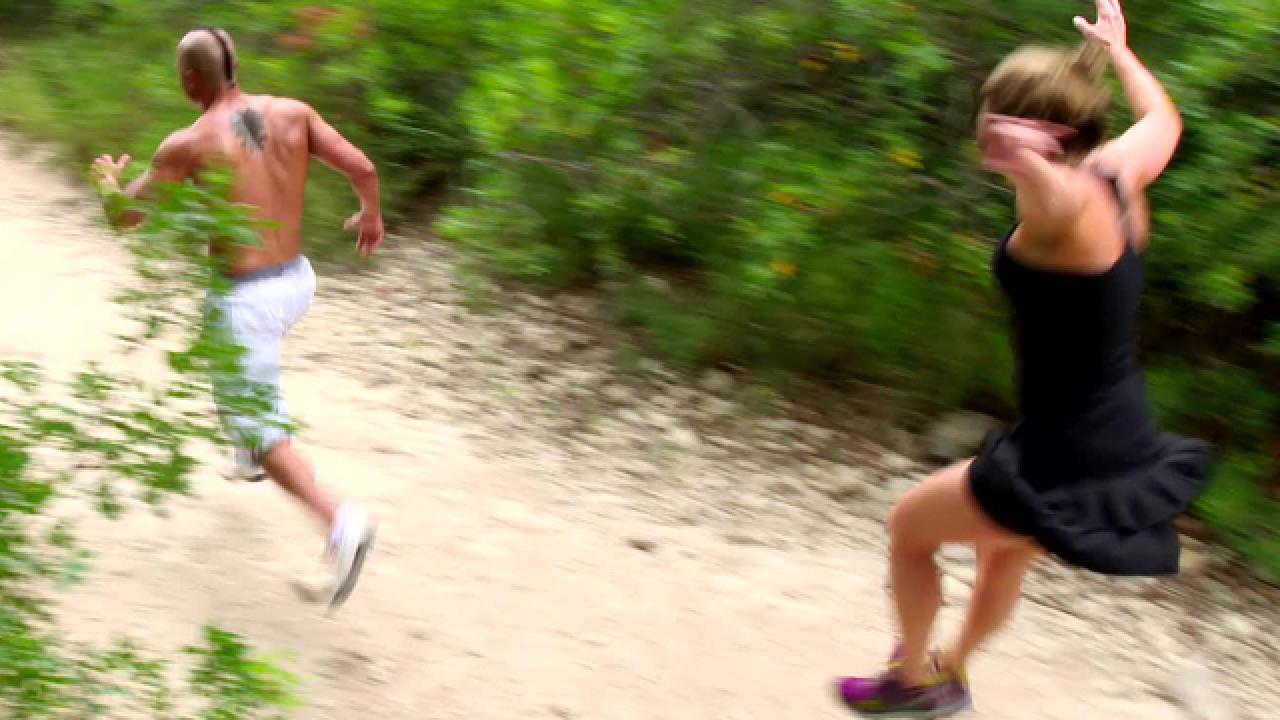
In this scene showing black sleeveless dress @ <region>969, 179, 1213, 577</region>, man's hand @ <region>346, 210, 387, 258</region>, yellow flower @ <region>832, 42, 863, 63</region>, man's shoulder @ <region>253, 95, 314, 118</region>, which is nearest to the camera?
black sleeveless dress @ <region>969, 179, 1213, 577</region>

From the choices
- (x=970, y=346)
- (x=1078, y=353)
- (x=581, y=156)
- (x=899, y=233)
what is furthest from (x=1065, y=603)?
(x=581, y=156)

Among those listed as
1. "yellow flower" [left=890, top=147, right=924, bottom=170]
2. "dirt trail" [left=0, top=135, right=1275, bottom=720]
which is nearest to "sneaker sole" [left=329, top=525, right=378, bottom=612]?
"dirt trail" [left=0, top=135, right=1275, bottom=720]

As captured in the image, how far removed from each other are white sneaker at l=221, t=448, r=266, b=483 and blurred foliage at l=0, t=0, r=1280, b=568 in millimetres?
1896

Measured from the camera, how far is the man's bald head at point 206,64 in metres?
4.05

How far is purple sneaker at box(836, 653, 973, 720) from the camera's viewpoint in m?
3.74

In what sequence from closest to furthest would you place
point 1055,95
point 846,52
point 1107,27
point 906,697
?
point 1055,95
point 1107,27
point 906,697
point 846,52

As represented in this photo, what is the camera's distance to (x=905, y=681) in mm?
3732

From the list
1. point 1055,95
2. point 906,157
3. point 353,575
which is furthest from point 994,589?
point 906,157

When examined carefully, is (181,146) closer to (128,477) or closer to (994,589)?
(128,477)

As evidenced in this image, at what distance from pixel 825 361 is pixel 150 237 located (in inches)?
137

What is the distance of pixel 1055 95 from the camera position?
9.43 feet

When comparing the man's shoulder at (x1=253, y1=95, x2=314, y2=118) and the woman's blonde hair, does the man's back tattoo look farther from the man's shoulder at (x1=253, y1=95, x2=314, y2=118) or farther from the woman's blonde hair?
the woman's blonde hair

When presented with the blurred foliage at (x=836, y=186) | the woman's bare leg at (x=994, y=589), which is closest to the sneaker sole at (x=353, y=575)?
the woman's bare leg at (x=994, y=589)

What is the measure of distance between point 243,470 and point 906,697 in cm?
217
